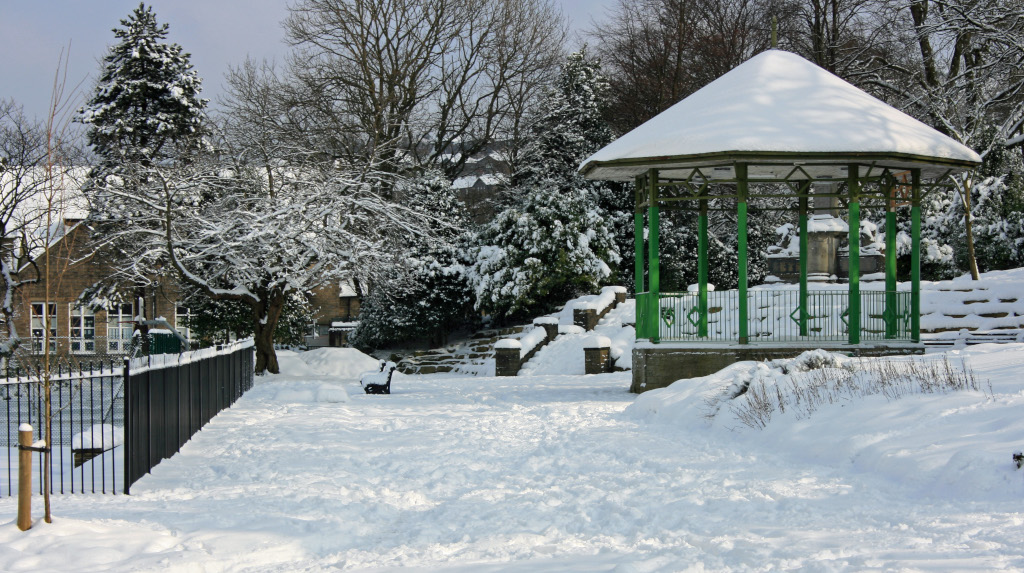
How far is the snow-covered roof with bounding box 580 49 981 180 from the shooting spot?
14.8 meters

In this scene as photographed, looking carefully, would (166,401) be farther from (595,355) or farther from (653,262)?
(595,355)

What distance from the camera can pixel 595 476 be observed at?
8375mm

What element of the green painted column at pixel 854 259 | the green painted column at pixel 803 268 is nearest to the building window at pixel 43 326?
the green painted column at pixel 803 268

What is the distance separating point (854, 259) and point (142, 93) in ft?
84.5

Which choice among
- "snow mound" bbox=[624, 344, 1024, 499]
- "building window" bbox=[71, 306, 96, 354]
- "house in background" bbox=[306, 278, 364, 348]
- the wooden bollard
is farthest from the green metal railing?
"house in background" bbox=[306, 278, 364, 348]

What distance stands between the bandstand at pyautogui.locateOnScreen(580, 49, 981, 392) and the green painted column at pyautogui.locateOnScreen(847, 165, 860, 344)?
19 millimetres

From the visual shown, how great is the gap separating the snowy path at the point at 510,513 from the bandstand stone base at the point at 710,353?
465 cm

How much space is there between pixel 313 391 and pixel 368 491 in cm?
939

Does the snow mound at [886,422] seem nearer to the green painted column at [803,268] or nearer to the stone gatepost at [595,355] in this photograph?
the green painted column at [803,268]

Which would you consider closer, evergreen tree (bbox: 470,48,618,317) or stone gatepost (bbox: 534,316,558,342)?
stone gatepost (bbox: 534,316,558,342)

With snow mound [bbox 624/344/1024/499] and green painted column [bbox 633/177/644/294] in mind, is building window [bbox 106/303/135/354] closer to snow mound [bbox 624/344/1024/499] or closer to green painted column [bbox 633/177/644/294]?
green painted column [bbox 633/177/644/294]

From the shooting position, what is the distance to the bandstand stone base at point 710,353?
15.8 m

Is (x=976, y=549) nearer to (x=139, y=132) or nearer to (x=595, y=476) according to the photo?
(x=595, y=476)

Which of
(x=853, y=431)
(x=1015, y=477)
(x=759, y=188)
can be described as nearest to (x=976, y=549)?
(x=1015, y=477)
